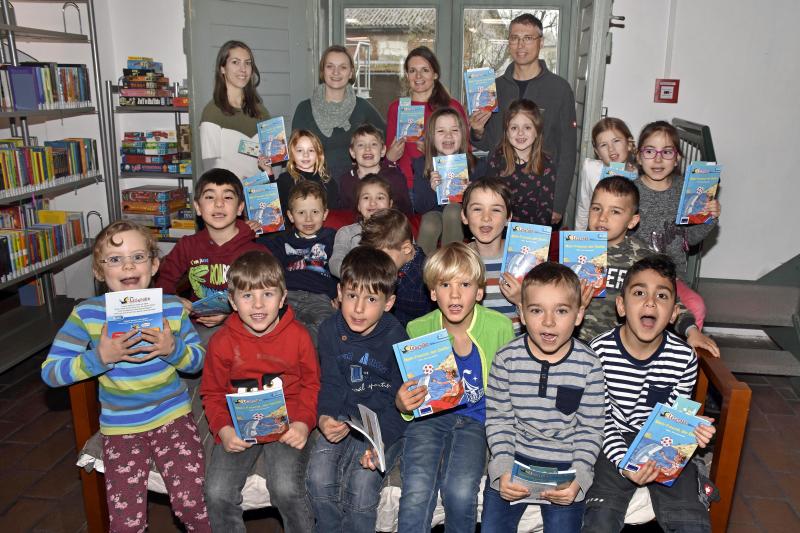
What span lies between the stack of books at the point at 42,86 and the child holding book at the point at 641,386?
4.18 meters

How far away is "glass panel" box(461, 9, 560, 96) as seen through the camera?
608 cm

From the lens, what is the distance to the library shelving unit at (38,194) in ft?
14.7

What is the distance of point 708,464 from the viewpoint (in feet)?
8.32

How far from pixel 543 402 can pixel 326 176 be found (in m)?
2.10

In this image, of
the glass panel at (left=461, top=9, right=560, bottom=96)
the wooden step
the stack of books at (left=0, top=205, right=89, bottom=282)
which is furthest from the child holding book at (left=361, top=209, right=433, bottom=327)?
the glass panel at (left=461, top=9, right=560, bottom=96)

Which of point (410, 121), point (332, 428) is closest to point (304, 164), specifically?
point (410, 121)

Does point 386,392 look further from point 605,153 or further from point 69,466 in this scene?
point 605,153

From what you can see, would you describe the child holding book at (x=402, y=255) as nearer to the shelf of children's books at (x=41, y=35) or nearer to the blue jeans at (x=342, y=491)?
the blue jeans at (x=342, y=491)

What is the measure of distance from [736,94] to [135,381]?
4690 millimetres

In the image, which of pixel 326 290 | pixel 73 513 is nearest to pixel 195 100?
pixel 326 290

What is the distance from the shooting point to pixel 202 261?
10.5ft

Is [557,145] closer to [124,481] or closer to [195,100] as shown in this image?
[195,100]

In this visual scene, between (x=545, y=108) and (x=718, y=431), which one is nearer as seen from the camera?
(x=718, y=431)

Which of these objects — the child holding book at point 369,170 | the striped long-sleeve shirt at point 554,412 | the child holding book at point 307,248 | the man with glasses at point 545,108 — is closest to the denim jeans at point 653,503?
the striped long-sleeve shirt at point 554,412
